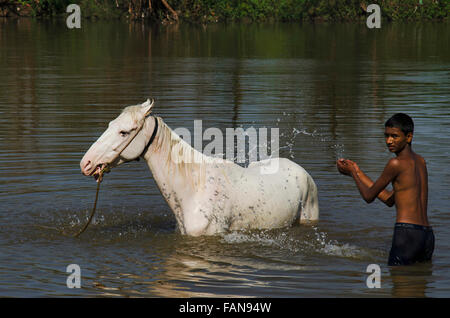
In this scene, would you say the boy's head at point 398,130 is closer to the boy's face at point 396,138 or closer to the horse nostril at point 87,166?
the boy's face at point 396,138

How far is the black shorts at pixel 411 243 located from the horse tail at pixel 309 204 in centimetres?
186

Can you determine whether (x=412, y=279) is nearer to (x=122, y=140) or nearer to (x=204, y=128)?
(x=122, y=140)

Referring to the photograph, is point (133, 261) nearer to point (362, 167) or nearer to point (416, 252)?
point (416, 252)

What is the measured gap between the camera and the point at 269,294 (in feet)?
23.7

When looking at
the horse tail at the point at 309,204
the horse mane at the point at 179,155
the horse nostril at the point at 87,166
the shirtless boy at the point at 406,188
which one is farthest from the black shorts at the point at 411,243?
the horse nostril at the point at 87,166

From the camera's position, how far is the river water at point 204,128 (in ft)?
25.3

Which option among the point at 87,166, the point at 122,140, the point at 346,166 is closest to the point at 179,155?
the point at 122,140

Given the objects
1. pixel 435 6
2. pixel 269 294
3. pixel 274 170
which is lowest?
pixel 269 294

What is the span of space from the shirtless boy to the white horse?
1.67 metres

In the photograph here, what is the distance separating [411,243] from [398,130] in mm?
1099

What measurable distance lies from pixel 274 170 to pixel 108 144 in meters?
2.12

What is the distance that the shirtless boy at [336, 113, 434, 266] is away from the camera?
728cm

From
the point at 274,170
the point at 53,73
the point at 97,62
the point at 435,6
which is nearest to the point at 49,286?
the point at 274,170

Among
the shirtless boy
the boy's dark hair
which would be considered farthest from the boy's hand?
the boy's dark hair
